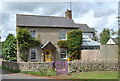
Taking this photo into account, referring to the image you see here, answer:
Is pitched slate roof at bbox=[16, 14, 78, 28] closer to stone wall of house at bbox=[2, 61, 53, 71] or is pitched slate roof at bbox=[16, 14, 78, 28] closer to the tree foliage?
the tree foliage

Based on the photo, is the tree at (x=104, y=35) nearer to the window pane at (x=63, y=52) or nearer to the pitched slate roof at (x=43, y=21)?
the pitched slate roof at (x=43, y=21)

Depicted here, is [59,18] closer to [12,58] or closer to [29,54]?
[29,54]

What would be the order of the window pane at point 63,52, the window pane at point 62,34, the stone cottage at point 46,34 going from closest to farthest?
the stone cottage at point 46,34 < the window pane at point 63,52 < the window pane at point 62,34

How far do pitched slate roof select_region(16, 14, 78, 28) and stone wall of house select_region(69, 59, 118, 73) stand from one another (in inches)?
466

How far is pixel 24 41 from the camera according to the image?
27.8m

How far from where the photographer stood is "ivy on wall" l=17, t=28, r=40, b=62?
2747cm

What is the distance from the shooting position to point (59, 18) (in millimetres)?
33656

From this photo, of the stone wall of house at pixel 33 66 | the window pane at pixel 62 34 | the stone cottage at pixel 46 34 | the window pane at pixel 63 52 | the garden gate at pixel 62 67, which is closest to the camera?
the garden gate at pixel 62 67

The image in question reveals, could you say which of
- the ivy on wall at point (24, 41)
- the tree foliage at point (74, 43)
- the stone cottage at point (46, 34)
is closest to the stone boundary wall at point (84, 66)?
A: the ivy on wall at point (24, 41)

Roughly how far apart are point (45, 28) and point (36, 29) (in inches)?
58.4

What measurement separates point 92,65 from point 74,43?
28.5 ft

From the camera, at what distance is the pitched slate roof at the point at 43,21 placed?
2974 cm

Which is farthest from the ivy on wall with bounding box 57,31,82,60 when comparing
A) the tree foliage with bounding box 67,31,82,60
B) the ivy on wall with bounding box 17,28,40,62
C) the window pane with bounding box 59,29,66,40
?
the ivy on wall with bounding box 17,28,40,62

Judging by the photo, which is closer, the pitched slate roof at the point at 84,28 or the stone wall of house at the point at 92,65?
the stone wall of house at the point at 92,65
